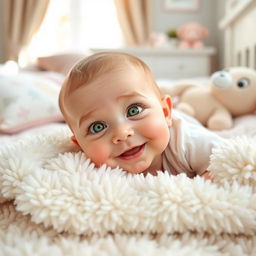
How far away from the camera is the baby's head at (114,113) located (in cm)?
69

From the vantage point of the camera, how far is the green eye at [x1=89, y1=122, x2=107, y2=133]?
27.4 inches

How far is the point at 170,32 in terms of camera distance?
3.58 meters

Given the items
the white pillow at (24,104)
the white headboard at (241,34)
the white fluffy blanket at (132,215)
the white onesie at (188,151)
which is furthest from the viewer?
the white headboard at (241,34)

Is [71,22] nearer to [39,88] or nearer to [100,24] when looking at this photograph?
[100,24]

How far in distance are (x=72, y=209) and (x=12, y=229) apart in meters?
0.10

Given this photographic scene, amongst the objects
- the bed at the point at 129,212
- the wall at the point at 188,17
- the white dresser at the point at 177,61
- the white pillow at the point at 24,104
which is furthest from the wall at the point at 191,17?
the bed at the point at 129,212

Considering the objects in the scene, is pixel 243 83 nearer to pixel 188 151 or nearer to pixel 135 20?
pixel 188 151

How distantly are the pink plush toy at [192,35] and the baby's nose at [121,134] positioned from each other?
2.90 m

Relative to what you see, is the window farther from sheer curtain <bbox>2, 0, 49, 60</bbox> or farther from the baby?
the baby

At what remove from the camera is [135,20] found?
375 centimetres

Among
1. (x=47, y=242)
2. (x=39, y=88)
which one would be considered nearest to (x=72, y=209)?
(x=47, y=242)

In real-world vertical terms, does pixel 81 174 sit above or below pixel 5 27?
above

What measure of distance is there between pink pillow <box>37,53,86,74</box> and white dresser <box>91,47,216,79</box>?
1159 millimetres

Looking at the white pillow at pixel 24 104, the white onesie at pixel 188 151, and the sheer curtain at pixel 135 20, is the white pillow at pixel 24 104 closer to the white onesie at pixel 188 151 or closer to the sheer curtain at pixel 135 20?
the white onesie at pixel 188 151
